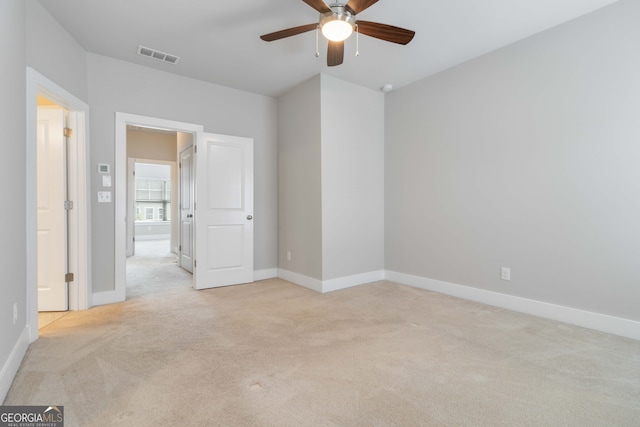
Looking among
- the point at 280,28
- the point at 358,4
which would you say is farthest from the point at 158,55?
the point at 358,4

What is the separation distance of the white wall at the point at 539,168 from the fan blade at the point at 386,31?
1510 mm

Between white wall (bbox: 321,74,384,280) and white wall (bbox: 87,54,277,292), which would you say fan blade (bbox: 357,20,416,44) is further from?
white wall (bbox: 87,54,277,292)

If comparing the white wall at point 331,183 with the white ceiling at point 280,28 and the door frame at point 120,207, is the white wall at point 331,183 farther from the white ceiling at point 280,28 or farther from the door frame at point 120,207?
the door frame at point 120,207

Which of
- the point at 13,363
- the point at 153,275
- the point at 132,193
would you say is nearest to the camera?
the point at 13,363

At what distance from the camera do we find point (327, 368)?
81.0 inches

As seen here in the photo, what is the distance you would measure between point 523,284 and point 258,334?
275 cm

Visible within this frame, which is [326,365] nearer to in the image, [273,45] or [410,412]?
[410,412]

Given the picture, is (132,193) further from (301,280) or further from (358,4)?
(358,4)

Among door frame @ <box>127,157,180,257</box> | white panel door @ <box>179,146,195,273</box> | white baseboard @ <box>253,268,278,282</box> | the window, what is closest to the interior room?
white baseboard @ <box>253,268,278,282</box>

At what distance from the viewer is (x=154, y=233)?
1082 centimetres

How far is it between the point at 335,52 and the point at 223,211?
8.54ft

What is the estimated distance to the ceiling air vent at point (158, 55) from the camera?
334 cm

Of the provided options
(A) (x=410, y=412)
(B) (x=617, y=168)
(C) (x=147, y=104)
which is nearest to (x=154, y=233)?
(C) (x=147, y=104)

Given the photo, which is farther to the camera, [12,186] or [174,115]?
[174,115]
